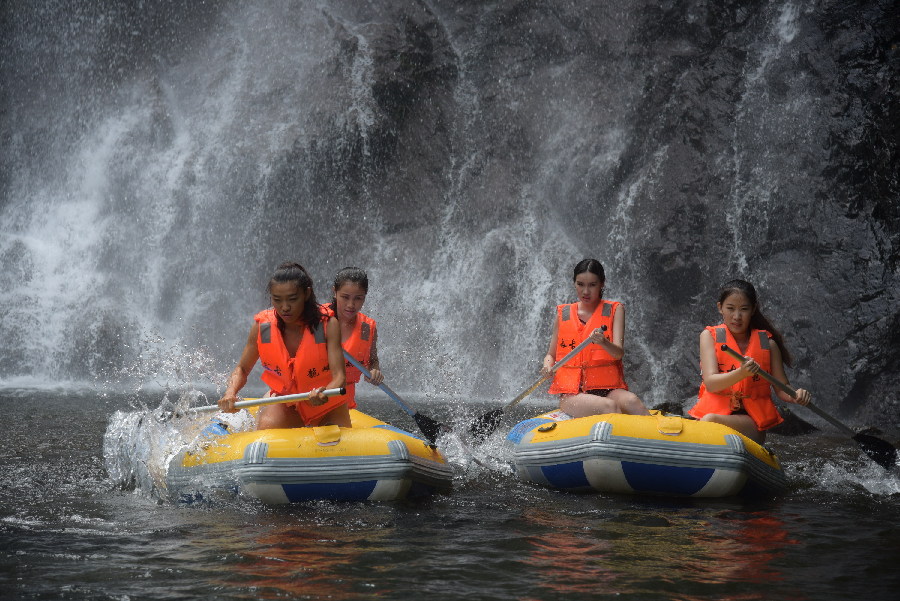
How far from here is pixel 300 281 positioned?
5332mm

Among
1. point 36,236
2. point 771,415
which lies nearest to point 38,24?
point 36,236

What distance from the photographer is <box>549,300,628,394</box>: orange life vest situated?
6.64 meters

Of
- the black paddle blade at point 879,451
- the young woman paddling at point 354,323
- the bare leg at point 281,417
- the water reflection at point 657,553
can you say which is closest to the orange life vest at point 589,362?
the young woman paddling at point 354,323

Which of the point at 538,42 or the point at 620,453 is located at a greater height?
the point at 538,42

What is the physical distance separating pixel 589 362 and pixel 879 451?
2043 mm

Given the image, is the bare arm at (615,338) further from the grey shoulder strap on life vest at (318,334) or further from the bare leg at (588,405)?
the grey shoulder strap on life vest at (318,334)

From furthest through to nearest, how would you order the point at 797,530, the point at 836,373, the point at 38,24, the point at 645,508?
the point at 38,24 < the point at 836,373 < the point at 645,508 < the point at 797,530

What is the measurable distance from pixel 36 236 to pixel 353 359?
14.4 m

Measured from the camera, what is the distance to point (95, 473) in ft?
21.5

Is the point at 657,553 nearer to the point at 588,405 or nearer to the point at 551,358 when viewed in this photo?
the point at 588,405

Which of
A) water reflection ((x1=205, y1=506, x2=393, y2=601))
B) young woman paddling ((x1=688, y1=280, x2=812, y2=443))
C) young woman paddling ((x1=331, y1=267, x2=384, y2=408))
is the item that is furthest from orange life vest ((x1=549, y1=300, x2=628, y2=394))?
water reflection ((x1=205, y1=506, x2=393, y2=601))

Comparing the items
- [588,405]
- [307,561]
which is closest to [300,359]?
[307,561]

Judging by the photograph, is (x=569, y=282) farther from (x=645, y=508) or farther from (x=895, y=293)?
(x=645, y=508)

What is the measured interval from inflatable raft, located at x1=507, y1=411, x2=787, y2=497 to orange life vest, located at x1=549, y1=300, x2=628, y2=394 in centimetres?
85
